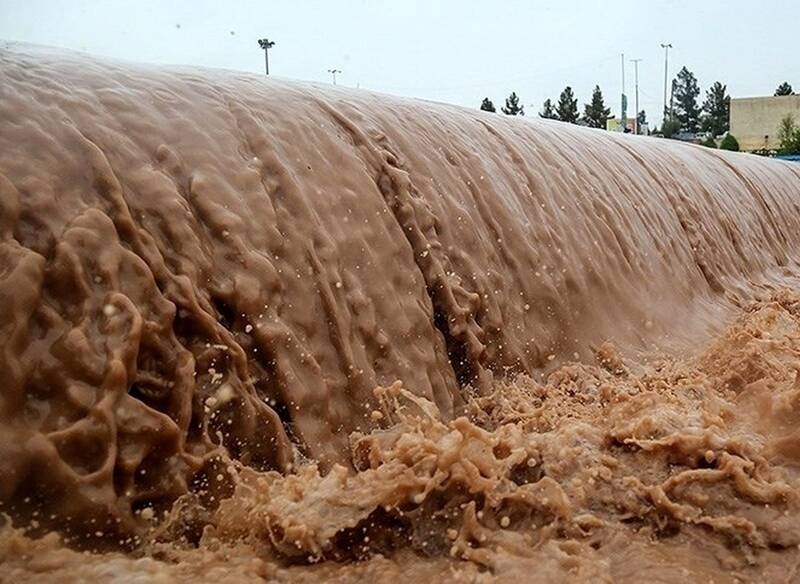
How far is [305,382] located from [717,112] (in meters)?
48.9

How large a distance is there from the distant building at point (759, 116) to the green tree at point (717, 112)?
7757 mm

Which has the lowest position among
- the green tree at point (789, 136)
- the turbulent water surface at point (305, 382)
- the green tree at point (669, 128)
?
the turbulent water surface at point (305, 382)

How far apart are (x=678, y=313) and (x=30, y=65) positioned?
120 inches

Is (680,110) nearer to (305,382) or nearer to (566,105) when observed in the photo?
(566,105)

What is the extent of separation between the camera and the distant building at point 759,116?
35.4 meters

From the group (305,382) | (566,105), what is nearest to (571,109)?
(566,105)

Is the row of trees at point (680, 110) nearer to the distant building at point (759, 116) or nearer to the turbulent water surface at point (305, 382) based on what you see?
the distant building at point (759, 116)

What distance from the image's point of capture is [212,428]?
1686 mm

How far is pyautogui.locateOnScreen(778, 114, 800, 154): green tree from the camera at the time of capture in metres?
29.0

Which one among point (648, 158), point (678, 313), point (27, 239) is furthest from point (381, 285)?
point (648, 158)

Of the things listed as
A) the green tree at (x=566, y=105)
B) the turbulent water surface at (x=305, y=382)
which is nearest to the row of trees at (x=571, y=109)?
the green tree at (x=566, y=105)

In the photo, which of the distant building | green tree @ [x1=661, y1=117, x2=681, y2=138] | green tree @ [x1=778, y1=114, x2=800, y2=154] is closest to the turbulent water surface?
green tree @ [x1=778, y1=114, x2=800, y2=154]

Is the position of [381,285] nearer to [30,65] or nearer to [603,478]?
[603,478]

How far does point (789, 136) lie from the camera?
3259 centimetres
